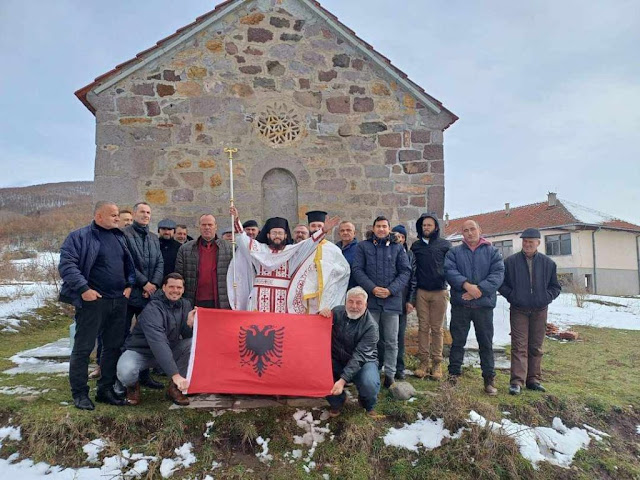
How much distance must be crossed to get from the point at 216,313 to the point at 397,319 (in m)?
1.95

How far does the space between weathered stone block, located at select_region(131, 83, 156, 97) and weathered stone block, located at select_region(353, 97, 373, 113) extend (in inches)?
118

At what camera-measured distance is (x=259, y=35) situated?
640 centimetres

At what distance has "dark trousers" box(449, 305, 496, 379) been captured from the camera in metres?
4.68

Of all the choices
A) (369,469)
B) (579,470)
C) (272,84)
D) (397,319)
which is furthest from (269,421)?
(272,84)

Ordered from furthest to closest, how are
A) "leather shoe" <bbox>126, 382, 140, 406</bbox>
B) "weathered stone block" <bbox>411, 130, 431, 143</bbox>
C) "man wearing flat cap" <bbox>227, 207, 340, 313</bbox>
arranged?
"weathered stone block" <bbox>411, 130, 431, 143</bbox>, "man wearing flat cap" <bbox>227, 207, 340, 313</bbox>, "leather shoe" <bbox>126, 382, 140, 406</bbox>

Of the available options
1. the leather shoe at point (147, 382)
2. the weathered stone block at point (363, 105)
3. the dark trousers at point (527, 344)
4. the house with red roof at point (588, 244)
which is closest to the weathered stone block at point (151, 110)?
the weathered stone block at point (363, 105)

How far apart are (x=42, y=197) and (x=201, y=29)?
35089 mm

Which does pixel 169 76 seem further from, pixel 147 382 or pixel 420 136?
pixel 147 382

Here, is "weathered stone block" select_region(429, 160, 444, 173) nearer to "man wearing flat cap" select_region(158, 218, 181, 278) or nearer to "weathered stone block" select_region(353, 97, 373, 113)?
"weathered stone block" select_region(353, 97, 373, 113)

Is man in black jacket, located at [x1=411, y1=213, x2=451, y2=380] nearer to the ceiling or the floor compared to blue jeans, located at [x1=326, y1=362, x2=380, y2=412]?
nearer to the ceiling

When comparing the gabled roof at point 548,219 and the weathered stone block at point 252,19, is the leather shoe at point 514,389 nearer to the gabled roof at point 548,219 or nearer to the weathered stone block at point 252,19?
the weathered stone block at point 252,19

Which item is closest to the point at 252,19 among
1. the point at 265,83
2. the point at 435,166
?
the point at 265,83

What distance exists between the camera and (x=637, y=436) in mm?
4309

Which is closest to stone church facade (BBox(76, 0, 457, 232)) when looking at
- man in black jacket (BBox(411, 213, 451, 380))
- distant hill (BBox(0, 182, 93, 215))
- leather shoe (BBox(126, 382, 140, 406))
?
man in black jacket (BBox(411, 213, 451, 380))
